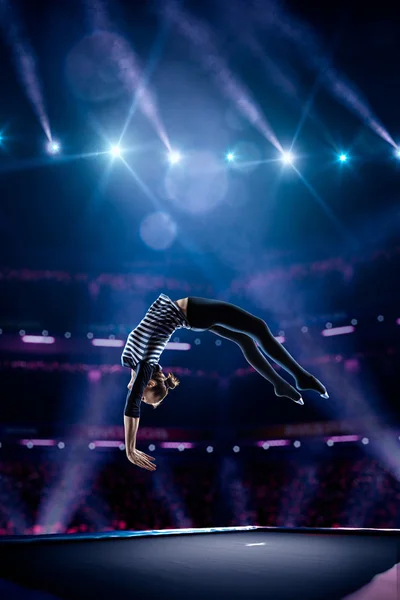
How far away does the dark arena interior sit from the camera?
Result: 5.60 metres

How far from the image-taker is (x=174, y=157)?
485 inches

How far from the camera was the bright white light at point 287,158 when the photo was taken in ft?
40.0

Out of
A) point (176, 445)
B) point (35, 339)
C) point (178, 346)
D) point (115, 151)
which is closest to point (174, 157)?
point (115, 151)

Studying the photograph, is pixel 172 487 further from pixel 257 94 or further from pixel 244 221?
pixel 257 94

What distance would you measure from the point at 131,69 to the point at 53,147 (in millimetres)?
2924

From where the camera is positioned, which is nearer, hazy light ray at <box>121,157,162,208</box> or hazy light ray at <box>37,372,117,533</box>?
hazy light ray at <box>121,157,162,208</box>

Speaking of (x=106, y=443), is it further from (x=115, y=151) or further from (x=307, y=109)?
(x=307, y=109)

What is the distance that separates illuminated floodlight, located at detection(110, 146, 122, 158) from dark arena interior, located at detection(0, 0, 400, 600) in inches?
3.8

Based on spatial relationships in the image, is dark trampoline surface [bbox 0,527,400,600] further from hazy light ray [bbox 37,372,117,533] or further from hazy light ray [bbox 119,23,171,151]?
hazy light ray [bbox 119,23,171,151]

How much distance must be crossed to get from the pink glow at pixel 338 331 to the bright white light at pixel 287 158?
6.31 m

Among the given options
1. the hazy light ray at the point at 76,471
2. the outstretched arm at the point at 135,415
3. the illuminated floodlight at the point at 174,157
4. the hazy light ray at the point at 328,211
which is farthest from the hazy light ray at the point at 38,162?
the outstretched arm at the point at 135,415

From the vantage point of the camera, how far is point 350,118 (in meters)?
11.1

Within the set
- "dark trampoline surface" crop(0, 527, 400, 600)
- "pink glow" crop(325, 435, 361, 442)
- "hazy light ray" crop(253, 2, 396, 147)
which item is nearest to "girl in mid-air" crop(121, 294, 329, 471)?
"dark trampoline surface" crop(0, 527, 400, 600)

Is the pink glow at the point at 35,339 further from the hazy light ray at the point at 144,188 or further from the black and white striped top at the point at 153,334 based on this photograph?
the black and white striped top at the point at 153,334
